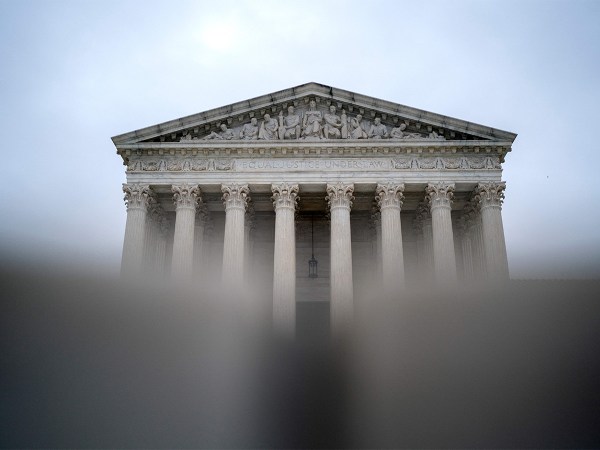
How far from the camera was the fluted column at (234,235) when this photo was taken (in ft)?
86.0

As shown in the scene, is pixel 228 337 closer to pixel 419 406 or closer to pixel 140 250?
pixel 419 406

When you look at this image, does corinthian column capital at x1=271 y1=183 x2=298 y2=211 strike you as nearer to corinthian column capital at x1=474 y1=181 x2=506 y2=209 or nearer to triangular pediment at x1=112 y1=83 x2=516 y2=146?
triangular pediment at x1=112 y1=83 x2=516 y2=146

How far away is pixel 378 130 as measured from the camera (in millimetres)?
28391

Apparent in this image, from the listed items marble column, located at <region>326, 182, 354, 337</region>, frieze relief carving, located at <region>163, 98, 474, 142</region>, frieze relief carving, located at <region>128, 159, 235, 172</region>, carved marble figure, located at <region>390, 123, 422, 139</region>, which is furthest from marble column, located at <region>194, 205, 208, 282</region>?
carved marble figure, located at <region>390, 123, 422, 139</region>

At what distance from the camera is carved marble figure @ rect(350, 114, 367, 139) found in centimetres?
2819

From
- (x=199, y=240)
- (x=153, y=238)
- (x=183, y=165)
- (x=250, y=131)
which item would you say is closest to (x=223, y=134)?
(x=250, y=131)

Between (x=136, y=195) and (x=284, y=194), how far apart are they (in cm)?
741

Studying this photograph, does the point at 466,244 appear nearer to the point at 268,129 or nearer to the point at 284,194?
the point at 284,194

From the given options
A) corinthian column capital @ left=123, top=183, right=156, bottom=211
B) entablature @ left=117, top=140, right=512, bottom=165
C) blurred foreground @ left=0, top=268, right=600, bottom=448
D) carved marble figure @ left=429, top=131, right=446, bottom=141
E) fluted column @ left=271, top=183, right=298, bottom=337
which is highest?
carved marble figure @ left=429, top=131, right=446, bottom=141

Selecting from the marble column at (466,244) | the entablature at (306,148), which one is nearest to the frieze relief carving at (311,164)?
the entablature at (306,148)

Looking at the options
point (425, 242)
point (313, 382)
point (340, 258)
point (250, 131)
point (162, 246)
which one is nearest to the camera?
point (313, 382)

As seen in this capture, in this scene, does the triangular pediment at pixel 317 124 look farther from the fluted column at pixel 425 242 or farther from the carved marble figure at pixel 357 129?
the fluted column at pixel 425 242

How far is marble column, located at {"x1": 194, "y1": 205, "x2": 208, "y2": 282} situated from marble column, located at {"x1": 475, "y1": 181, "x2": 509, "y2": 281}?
14371mm

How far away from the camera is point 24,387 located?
34.1 ft
